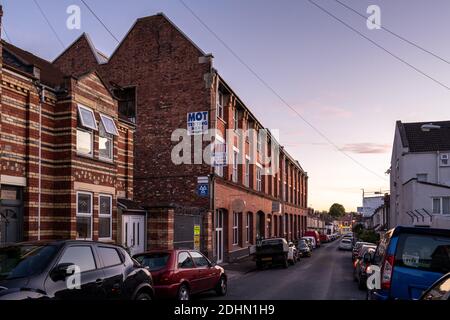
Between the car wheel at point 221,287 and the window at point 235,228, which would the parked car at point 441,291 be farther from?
the window at point 235,228

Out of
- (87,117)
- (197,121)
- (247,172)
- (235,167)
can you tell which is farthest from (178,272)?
(247,172)

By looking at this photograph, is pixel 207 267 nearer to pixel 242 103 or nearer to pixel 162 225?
pixel 162 225

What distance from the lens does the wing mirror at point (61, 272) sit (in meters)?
6.79

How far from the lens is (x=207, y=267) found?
1410 cm

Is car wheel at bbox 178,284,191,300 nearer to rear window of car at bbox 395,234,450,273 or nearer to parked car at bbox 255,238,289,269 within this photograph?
rear window of car at bbox 395,234,450,273

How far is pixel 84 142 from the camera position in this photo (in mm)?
17344

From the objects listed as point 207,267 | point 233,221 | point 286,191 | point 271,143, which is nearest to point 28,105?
point 207,267

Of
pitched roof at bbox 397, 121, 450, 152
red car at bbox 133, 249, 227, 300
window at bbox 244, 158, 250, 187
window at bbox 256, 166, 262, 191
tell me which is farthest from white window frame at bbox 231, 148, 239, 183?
red car at bbox 133, 249, 227, 300

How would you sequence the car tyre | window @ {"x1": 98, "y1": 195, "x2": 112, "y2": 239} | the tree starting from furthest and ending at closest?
the tree, window @ {"x1": 98, "y1": 195, "x2": 112, "y2": 239}, the car tyre

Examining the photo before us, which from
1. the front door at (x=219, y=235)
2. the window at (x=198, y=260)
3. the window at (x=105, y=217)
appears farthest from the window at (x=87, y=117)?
the front door at (x=219, y=235)

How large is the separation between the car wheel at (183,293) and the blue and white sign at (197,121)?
46.5ft

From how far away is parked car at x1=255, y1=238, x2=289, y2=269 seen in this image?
86.8 ft

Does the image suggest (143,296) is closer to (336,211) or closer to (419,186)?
(419,186)

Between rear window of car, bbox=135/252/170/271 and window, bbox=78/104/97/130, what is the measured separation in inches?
241
